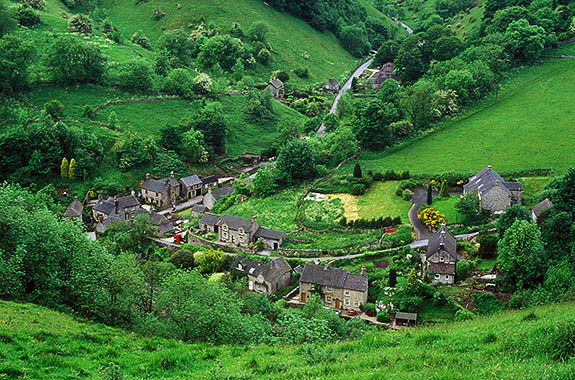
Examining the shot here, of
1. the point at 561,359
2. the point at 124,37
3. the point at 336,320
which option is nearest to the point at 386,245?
the point at 336,320

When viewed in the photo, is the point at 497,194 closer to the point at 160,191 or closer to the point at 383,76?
the point at 160,191

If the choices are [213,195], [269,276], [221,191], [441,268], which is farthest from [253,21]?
[441,268]

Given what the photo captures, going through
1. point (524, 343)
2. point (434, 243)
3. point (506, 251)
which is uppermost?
point (524, 343)

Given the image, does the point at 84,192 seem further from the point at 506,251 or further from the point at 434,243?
the point at 506,251

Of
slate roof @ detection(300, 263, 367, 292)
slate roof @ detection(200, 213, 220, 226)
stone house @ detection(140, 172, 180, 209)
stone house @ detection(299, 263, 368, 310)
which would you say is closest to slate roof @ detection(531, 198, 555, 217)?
stone house @ detection(299, 263, 368, 310)

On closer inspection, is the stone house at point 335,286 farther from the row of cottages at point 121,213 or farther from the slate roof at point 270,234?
the row of cottages at point 121,213
